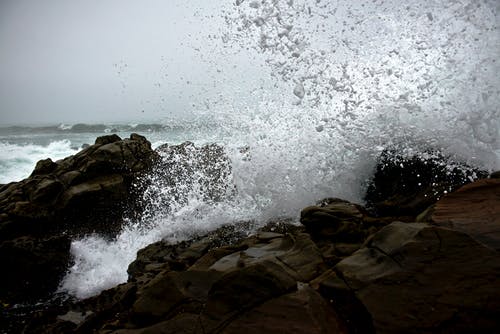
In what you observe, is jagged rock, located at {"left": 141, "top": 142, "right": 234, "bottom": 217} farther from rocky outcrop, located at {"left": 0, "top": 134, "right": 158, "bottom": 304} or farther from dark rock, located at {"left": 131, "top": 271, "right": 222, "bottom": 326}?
dark rock, located at {"left": 131, "top": 271, "right": 222, "bottom": 326}

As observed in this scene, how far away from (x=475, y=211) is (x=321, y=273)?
1676 millimetres

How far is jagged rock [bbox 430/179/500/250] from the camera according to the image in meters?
2.61

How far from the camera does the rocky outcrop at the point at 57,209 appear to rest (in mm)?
5289

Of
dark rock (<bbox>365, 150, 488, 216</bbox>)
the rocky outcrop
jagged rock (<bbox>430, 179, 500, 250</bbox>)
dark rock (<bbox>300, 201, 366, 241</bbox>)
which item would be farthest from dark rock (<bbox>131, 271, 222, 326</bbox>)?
the rocky outcrop

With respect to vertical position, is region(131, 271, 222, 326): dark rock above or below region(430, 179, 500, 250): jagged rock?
below

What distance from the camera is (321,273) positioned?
279 cm

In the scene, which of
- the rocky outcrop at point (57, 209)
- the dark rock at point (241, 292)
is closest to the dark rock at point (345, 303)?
the dark rock at point (241, 292)

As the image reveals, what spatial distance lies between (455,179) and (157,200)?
6.01 metres

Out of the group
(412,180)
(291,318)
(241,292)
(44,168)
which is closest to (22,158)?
(44,168)

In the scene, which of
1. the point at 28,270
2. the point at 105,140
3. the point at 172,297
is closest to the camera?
the point at 172,297

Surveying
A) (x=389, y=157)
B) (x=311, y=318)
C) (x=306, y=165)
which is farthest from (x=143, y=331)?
(x=389, y=157)

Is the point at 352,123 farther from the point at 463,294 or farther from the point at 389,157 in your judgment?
the point at 463,294

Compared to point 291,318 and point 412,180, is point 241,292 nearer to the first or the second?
point 291,318

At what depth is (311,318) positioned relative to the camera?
2094mm
